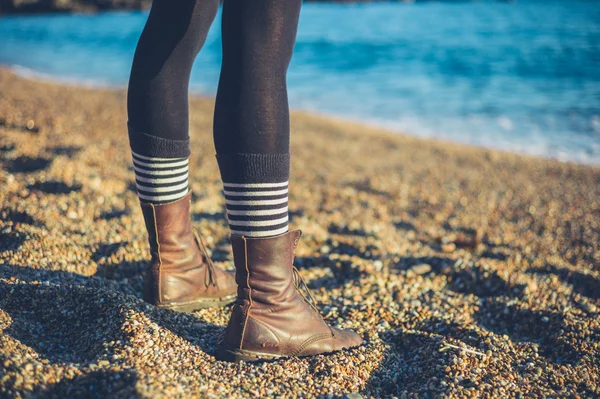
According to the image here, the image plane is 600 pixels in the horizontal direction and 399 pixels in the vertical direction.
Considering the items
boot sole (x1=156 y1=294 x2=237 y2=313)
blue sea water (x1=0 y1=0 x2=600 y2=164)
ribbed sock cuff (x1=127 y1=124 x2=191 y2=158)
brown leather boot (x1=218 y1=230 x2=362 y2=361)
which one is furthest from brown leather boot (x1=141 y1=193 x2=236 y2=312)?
blue sea water (x1=0 y1=0 x2=600 y2=164)

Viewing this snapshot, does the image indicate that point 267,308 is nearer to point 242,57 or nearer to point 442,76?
point 242,57

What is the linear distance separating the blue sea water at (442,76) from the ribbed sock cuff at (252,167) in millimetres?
5804

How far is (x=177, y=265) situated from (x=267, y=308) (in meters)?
0.44

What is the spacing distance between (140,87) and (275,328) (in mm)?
848

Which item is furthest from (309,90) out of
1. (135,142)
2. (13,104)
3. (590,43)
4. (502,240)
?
(590,43)

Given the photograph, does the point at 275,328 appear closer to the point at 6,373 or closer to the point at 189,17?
the point at 6,373

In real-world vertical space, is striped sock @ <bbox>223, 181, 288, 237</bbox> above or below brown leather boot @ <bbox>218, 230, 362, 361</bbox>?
above

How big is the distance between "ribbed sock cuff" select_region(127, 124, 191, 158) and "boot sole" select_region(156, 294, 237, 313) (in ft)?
1.77

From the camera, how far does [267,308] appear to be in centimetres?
145

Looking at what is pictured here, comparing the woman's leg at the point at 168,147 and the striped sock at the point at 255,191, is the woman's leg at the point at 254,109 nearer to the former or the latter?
the striped sock at the point at 255,191

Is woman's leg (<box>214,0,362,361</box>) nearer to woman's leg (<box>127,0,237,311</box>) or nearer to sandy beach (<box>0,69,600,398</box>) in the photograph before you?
sandy beach (<box>0,69,600,398</box>)

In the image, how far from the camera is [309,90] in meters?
10.9

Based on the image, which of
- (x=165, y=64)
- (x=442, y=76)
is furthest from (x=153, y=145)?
(x=442, y=76)

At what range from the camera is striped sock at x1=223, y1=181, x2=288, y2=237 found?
1344mm
